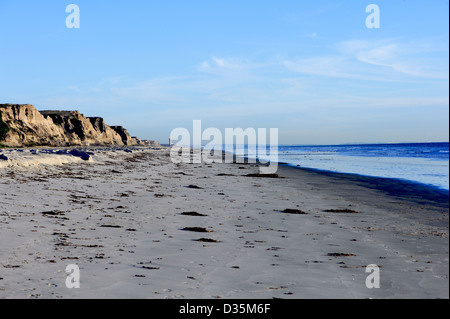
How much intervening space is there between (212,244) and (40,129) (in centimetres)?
8410

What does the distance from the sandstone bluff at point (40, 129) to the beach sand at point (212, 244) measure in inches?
2603

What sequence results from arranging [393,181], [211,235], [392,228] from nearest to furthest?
[211,235] → [392,228] → [393,181]

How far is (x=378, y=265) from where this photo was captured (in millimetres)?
6270

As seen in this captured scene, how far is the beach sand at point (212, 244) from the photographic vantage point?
5.02m

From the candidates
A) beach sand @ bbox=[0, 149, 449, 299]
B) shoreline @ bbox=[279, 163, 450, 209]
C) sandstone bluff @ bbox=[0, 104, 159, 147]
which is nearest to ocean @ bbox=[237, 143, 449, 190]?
shoreline @ bbox=[279, 163, 450, 209]

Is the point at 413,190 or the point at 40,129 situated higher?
the point at 40,129

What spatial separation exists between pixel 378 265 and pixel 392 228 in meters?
3.53

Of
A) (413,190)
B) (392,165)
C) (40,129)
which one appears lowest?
(413,190)

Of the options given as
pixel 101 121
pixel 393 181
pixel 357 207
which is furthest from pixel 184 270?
pixel 101 121

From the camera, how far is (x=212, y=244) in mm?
7504

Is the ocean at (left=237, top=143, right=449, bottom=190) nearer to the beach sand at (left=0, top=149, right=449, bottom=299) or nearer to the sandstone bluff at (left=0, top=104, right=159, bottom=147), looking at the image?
the beach sand at (left=0, top=149, right=449, bottom=299)

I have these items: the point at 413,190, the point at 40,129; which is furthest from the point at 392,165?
the point at 40,129

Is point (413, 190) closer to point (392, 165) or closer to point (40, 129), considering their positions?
point (392, 165)

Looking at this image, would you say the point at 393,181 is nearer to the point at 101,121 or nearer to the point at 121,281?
the point at 121,281
